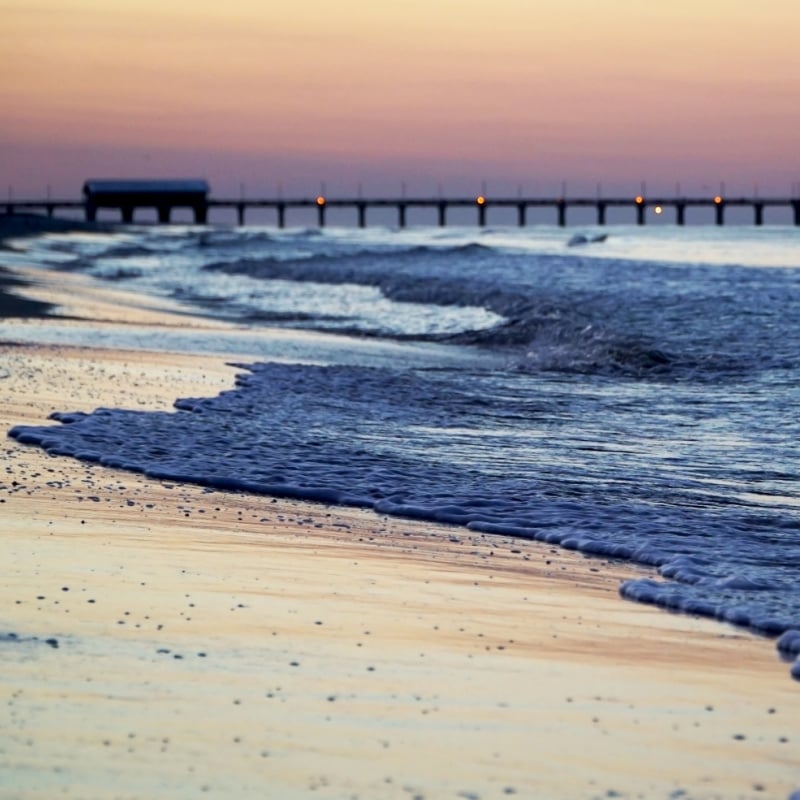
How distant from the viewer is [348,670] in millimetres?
3084

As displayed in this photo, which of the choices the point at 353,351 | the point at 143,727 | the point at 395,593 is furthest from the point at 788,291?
the point at 143,727

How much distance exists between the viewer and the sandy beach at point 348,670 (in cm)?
248

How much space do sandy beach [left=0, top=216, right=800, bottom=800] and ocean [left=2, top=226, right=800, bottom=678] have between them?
0.34m

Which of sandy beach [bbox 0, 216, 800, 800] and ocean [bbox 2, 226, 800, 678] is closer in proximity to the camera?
sandy beach [bbox 0, 216, 800, 800]

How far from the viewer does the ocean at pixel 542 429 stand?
4805 mm

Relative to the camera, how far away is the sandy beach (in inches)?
97.5

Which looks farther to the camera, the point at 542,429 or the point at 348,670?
the point at 542,429

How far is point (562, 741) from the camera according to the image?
8.78ft

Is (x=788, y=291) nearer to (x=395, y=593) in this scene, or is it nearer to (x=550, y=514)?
(x=550, y=514)

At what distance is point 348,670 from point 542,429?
180 inches

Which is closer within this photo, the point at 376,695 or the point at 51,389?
the point at 376,695

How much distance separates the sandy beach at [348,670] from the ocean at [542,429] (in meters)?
0.34

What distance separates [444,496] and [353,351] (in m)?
7.20

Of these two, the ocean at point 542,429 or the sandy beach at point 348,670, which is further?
the ocean at point 542,429
